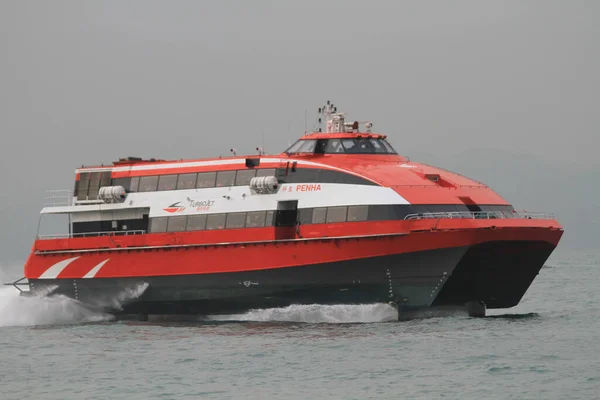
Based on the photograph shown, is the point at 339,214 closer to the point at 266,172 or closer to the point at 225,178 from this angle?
the point at 266,172

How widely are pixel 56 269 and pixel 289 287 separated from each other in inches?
405

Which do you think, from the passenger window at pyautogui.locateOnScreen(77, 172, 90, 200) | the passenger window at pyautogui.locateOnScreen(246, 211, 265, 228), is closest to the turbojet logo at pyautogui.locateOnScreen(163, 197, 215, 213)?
the passenger window at pyautogui.locateOnScreen(246, 211, 265, 228)

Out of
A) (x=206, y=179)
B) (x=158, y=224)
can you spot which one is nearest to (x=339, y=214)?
(x=206, y=179)

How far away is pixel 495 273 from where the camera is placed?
34219 mm

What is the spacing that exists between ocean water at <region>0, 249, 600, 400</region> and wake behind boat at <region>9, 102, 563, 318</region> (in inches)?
34.4

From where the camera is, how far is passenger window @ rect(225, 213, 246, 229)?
3669cm

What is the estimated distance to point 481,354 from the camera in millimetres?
28047

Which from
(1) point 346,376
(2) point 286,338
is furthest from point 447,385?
(2) point 286,338

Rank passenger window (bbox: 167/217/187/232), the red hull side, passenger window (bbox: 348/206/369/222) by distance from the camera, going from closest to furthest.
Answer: the red hull side
passenger window (bbox: 348/206/369/222)
passenger window (bbox: 167/217/187/232)

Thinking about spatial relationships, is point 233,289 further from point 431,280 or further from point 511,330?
point 511,330

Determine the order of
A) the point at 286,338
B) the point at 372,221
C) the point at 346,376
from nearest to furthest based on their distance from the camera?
the point at 346,376, the point at 286,338, the point at 372,221

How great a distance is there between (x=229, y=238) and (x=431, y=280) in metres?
7.29

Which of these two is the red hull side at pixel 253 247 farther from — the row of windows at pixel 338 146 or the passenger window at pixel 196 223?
the row of windows at pixel 338 146

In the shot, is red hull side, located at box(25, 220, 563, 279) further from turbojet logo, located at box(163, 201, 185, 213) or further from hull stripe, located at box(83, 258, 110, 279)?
turbojet logo, located at box(163, 201, 185, 213)
